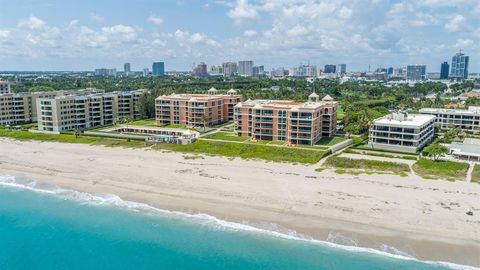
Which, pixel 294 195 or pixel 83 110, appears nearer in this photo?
pixel 294 195

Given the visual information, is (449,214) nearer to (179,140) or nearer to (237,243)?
(237,243)

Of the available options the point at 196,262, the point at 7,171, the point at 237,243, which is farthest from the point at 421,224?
the point at 7,171

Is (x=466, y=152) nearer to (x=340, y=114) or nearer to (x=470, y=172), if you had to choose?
(x=470, y=172)

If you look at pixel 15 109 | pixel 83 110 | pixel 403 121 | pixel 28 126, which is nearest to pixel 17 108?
pixel 15 109

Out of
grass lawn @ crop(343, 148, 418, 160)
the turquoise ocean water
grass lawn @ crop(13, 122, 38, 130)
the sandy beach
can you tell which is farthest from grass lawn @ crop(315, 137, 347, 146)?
grass lawn @ crop(13, 122, 38, 130)

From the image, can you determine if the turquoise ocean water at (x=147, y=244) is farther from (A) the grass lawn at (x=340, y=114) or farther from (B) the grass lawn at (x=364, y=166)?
(A) the grass lawn at (x=340, y=114)

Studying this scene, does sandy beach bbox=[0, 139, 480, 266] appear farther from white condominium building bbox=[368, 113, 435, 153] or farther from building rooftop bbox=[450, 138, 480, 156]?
white condominium building bbox=[368, 113, 435, 153]

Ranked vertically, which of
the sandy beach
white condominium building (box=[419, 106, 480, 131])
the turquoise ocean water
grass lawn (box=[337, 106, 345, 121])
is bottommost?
the turquoise ocean water
